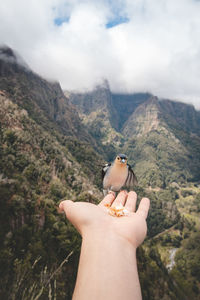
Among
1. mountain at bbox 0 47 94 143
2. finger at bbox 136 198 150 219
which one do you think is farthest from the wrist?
mountain at bbox 0 47 94 143

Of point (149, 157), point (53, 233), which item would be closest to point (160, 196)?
point (149, 157)

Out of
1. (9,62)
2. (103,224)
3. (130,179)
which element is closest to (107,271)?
(103,224)

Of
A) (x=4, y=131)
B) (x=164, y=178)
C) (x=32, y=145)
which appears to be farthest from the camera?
(x=164, y=178)

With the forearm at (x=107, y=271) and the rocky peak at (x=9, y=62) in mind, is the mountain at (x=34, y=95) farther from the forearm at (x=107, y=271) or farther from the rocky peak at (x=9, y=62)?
the forearm at (x=107, y=271)

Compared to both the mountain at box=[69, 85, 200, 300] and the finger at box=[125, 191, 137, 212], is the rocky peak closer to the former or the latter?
the mountain at box=[69, 85, 200, 300]

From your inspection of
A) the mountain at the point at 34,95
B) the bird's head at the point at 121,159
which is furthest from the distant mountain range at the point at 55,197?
the bird's head at the point at 121,159

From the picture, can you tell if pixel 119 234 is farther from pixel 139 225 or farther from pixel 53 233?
pixel 53 233
